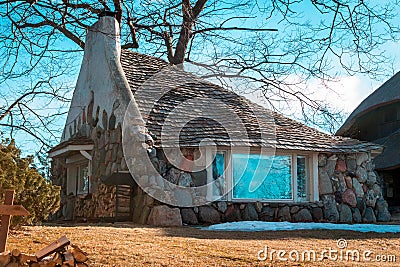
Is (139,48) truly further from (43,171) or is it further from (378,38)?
(378,38)

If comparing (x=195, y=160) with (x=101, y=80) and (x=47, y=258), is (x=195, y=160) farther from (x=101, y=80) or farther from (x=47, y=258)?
(x=47, y=258)

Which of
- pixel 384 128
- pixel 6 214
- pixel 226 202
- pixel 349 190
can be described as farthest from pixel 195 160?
pixel 384 128

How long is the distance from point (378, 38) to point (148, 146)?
582 cm

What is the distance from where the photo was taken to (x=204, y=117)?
38.0 ft

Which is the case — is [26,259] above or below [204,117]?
below

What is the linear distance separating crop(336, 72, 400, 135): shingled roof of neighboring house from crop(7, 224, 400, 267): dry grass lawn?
38.0 feet

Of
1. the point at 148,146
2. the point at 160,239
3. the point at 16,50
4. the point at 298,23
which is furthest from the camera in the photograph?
the point at 298,23

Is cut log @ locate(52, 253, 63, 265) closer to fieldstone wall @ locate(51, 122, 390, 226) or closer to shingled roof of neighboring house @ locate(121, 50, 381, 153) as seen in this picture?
fieldstone wall @ locate(51, 122, 390, 226)

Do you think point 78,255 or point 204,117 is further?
point 204,117

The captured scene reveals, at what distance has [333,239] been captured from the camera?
23.2ft

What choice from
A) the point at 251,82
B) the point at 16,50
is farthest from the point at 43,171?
the point at 16,50

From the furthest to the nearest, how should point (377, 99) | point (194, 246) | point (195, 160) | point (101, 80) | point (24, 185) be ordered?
point (377, 99)
point (101, 80)
point (195, 160)
point (24, 185)
point (194, 246)

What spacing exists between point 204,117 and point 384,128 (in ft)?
32.5

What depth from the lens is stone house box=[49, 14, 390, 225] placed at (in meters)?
10.1
